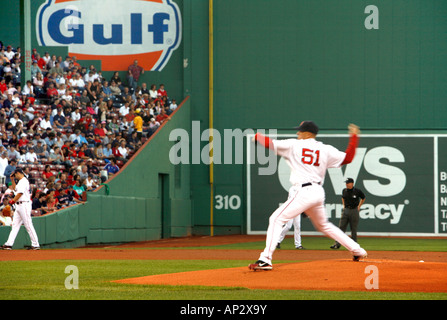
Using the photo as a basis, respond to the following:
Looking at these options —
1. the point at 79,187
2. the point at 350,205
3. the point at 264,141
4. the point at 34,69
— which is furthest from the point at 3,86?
the point at 264,141

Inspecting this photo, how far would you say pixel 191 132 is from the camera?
29.0m

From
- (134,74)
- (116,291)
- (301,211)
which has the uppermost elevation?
(134,74)

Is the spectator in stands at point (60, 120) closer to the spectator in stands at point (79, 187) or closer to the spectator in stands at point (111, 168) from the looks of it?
the spectator in stands at point (111, 168)

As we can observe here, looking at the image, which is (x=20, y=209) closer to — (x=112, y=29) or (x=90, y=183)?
(x=90, y=183)

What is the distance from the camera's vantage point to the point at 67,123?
24.2m

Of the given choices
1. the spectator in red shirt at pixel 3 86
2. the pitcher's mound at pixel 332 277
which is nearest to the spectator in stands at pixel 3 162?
the spectator in red shirt at pixel 3 86

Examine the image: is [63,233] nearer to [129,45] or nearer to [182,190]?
[182,190]

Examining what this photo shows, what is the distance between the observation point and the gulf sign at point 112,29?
29891 millimetres

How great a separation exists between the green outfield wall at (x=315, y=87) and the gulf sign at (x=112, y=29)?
0.92 m

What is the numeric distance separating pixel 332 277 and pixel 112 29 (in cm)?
2251

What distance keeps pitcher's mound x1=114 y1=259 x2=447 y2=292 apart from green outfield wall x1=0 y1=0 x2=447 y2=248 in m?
18.0

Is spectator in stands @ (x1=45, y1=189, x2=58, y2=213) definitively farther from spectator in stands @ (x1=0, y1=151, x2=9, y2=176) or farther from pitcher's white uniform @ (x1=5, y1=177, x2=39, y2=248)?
pitcher's white uniform @ (x1=5, y1=177, x2=39, y2=248)

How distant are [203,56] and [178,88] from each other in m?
1.72
